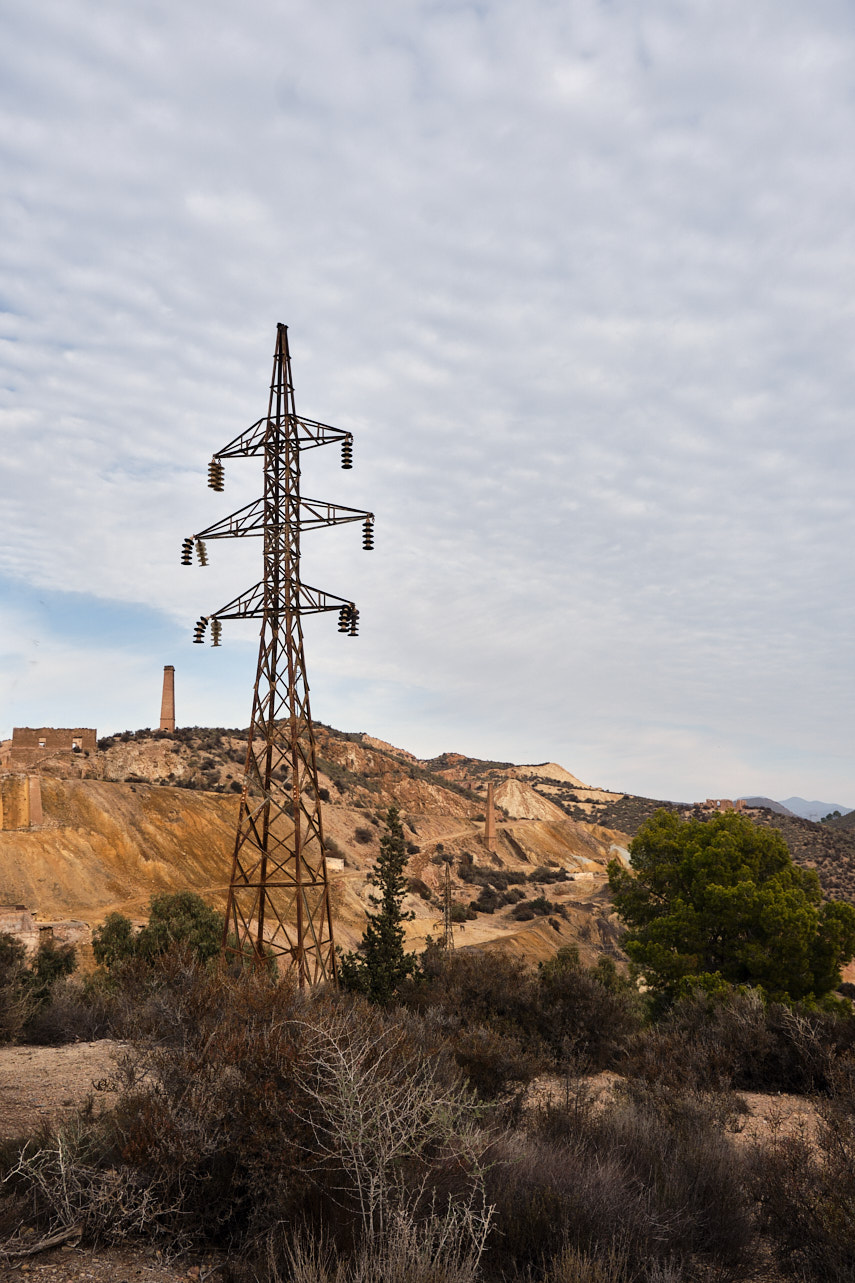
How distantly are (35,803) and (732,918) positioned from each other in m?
39.0

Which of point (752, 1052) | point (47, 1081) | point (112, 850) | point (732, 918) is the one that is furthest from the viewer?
point (112, 850)

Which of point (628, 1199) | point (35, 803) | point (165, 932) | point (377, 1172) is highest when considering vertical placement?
point (35, 803)

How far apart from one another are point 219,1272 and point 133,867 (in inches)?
1763

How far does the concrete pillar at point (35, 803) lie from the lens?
148 ft

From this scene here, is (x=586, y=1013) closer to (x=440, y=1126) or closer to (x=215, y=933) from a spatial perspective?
(x=440, y=1126)

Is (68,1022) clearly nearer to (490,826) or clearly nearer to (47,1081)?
(47,1081)

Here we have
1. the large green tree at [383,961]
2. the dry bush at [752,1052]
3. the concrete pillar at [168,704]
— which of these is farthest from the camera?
the concrete pillar at [168,704]

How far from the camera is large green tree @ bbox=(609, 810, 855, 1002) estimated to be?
20.2m

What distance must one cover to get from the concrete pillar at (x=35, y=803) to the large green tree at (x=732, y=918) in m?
35.0

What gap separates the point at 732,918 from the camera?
824 inches

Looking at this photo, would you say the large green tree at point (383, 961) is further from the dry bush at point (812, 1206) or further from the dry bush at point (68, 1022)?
A: the dry bush at point (812, 1206)

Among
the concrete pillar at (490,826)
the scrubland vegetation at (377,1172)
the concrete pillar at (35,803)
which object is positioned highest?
the concrete pillar at (35,803)

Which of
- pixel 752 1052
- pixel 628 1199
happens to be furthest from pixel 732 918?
pixel 628 1199

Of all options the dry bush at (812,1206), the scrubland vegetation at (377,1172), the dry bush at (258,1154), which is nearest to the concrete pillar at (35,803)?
the scrubland vegetation at (377,1172)
